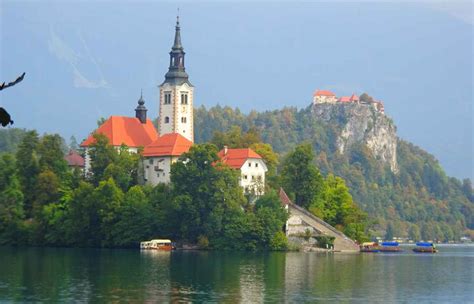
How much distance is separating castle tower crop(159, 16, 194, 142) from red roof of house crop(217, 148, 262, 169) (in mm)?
11416

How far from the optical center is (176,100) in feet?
401

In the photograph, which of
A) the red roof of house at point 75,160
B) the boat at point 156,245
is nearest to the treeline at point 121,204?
the boat at point 156,245

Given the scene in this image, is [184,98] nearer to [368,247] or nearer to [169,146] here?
[169,146]

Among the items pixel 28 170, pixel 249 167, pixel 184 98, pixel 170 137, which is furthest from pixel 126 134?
pixel 249 167

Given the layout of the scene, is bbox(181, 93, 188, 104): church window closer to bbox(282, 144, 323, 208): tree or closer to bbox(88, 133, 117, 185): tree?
bbox(88, 133, 117, 185): tree

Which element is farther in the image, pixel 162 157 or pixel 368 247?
pixel 368 247

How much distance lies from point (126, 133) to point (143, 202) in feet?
65.0

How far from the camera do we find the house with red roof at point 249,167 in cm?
10825

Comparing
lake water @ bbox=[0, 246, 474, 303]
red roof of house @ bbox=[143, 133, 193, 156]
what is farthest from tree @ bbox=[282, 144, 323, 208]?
lake water @ bbox=[0, 246, 474, 303]

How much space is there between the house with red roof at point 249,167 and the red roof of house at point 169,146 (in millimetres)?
4539

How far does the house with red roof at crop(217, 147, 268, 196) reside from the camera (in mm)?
108250

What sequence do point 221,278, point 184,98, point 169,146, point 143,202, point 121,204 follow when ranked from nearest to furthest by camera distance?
point 221,278
point 143,202
point 121,204
point 169,146
point 184,98

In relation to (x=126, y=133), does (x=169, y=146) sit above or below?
below

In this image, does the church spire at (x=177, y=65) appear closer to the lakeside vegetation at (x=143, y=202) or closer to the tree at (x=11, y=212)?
the lakeside vegetation at (x=143, y=202)
